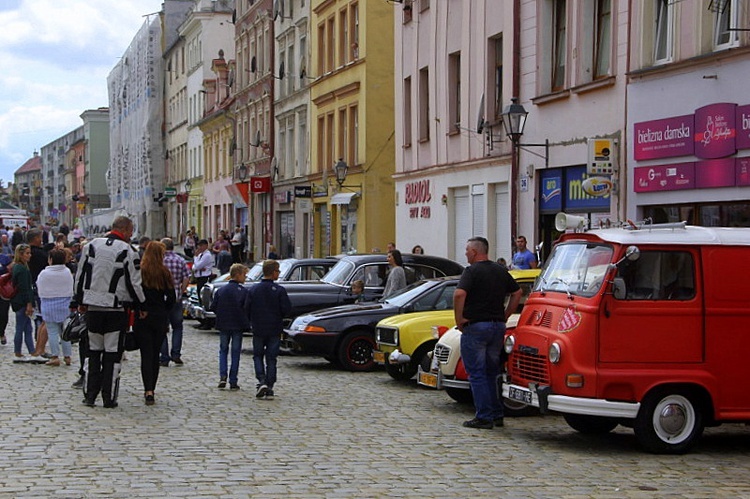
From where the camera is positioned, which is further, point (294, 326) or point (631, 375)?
point (294, 326)

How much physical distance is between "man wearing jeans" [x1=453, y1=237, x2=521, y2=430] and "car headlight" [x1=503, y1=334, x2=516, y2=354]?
0.27ft

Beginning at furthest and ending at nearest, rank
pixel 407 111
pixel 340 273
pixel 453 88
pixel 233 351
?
pixel 407 111 < pixel 453 88 < pixel 340 273 < pixel 233 351

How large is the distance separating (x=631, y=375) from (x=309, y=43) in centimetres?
3770

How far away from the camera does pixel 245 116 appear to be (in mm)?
59781

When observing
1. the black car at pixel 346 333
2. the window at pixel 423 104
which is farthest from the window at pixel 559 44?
the window at pixel 423 104

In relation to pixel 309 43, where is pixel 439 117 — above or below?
below

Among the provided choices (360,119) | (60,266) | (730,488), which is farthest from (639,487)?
(360,119)

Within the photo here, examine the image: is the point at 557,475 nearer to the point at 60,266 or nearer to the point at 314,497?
the point at 314,497

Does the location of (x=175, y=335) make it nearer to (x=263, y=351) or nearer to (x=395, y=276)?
(x=395, y=276)

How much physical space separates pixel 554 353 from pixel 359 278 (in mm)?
10281

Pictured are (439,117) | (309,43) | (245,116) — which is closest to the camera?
(439,117)

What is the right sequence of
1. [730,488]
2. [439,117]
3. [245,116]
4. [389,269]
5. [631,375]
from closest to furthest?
[730,488] < [631,375] < [389,269] < [439,117] < [245,116]

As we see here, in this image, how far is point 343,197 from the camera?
40562 mm

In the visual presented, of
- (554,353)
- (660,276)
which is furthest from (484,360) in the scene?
(660,276)
